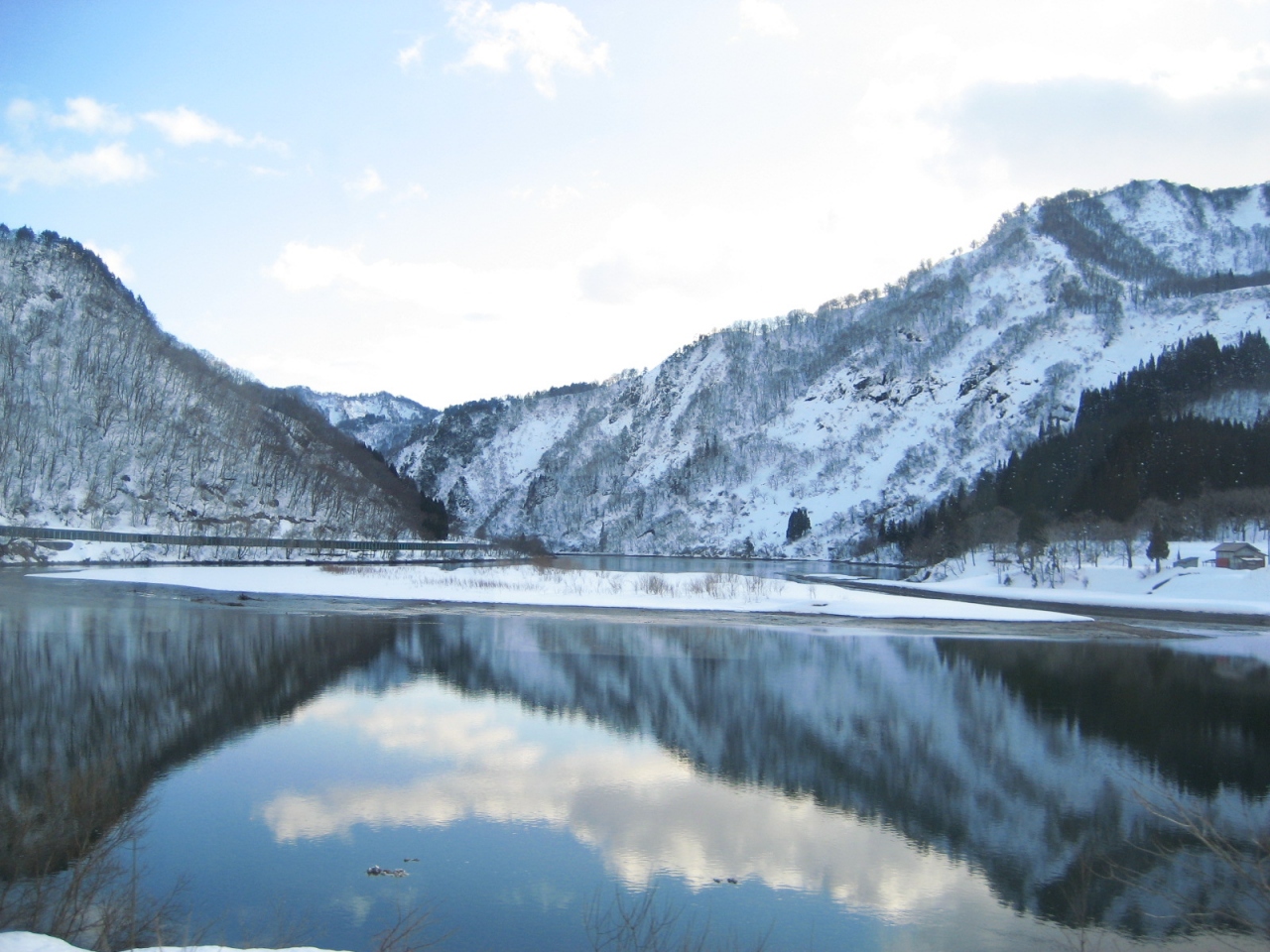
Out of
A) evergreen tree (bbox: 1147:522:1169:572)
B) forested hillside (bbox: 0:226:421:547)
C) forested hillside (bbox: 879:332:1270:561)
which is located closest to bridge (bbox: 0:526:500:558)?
forested hillside (bbox: 0:226:421:547)

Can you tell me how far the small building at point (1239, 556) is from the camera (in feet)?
227

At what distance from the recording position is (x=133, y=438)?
125000 mm

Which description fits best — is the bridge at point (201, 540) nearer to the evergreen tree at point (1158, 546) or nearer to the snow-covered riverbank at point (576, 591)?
the snow-covered riverbank at point (576, 591)

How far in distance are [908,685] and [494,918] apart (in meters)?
19.7

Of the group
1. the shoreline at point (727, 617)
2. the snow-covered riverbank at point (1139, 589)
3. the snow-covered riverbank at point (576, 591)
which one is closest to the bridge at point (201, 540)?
the snow-covered riverbank at point (576, 591)

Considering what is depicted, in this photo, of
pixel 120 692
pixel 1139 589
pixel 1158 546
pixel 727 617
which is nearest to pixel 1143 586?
pixel 1139 589

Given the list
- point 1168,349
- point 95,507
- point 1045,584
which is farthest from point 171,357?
point 1168,349

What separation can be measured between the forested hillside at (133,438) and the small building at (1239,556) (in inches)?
3857

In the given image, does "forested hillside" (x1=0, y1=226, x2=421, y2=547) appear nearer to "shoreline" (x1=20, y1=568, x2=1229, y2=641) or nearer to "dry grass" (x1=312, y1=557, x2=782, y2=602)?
"dry grass" (x1=312, y1=557, x2=782, y2=602)

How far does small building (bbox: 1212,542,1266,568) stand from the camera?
69.3 meters

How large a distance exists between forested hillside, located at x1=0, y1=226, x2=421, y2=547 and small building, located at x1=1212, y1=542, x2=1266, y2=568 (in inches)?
3857

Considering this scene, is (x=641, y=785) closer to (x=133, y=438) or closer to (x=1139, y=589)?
(x=1139, y=589)

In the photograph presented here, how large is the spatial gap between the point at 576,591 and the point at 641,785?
4409 cm

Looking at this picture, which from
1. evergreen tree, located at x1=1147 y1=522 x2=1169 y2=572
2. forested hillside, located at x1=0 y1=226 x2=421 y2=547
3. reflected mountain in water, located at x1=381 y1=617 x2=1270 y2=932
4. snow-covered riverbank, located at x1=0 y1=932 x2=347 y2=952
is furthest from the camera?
forested hillside, located at x1=0 y1=226 x2=421 y2=547
